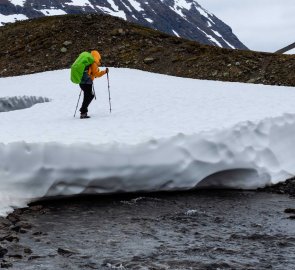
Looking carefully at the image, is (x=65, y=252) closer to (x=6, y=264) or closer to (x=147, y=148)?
(x=6, y=264)

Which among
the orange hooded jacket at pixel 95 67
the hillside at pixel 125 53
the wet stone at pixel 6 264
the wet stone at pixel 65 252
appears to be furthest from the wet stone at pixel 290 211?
the hillside at pixel 125 53

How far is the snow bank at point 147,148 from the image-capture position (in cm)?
1080

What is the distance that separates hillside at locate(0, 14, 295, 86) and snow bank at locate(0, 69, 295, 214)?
10021 millimetres

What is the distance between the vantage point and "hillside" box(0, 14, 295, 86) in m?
26.7

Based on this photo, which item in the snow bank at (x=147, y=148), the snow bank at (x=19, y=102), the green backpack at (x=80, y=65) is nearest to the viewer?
the snow bank at (x=147, y=148)

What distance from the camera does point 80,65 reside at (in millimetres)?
14562

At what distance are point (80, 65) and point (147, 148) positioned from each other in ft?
14.0

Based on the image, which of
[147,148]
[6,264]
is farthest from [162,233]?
[147,148]

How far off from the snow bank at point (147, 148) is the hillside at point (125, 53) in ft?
32.9

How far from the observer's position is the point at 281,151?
13.4 metres

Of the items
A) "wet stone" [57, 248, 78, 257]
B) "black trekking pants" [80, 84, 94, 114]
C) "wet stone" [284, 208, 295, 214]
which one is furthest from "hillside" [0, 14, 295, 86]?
"wet stone" [57, 248, 78, 257]

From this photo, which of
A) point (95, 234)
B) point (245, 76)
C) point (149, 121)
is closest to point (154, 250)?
point (95, 234)

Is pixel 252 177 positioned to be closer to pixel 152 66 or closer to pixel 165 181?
pixel 165 181

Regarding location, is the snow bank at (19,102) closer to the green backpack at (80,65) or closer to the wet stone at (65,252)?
the green backpack at (80,65)
